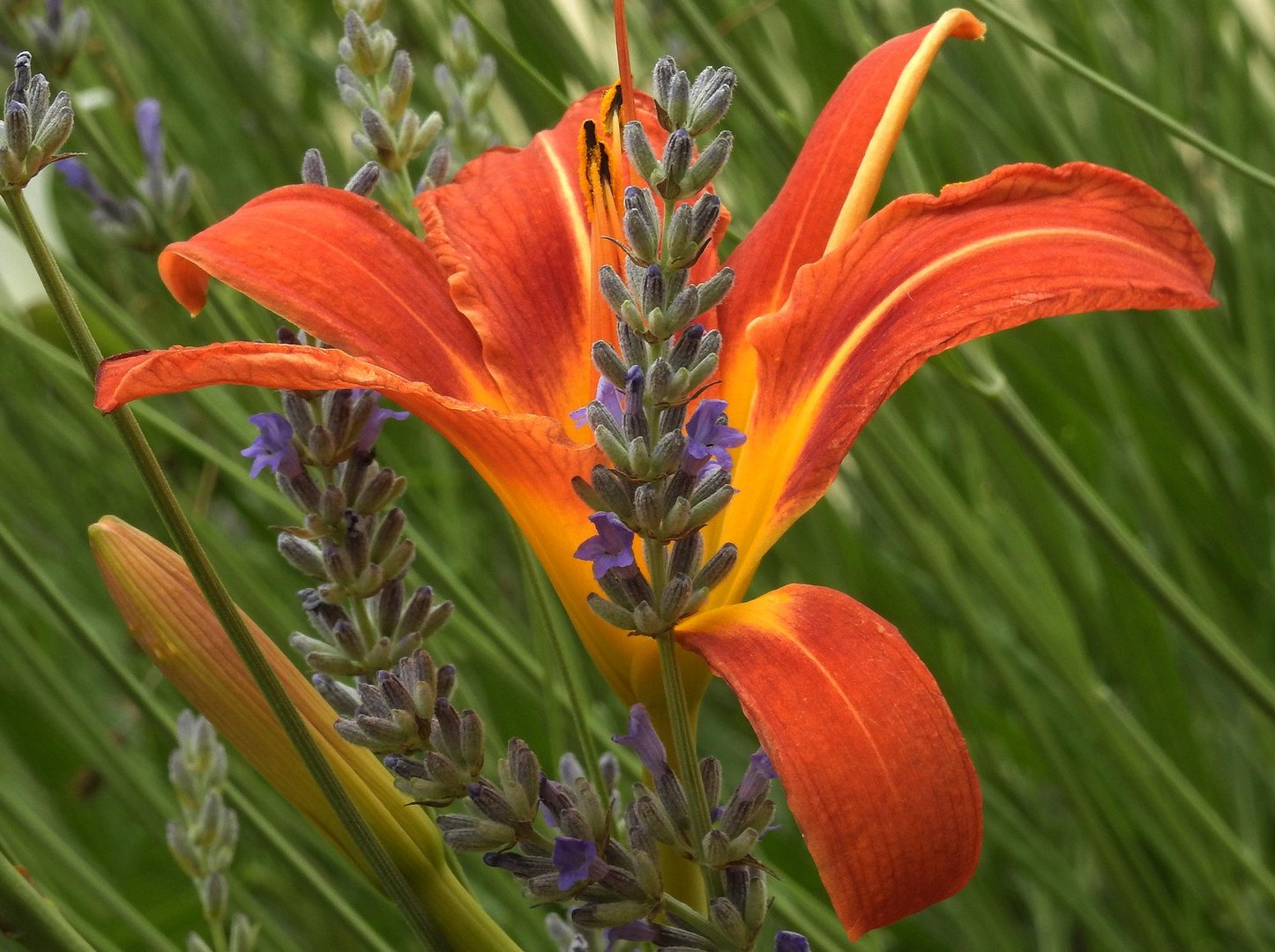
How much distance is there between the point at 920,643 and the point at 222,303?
580mm

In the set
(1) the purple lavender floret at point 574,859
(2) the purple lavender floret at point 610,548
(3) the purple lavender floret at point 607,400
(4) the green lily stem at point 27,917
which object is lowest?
(1) the purple lavender floret at point 574,859

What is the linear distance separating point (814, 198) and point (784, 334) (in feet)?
0.23

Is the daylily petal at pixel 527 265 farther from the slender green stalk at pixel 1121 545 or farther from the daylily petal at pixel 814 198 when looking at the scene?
the slender green stalk at pixel 1121 545

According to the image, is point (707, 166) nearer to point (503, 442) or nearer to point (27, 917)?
point (503, 442)

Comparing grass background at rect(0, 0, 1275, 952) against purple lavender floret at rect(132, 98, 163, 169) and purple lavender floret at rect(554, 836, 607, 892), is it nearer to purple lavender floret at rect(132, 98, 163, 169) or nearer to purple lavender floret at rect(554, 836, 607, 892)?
purple lavender floret at rect(132, 98, 163, 169)

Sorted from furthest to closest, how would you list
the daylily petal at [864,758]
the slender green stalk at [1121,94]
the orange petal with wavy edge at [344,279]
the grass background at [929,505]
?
the grass background at [929,505], the slender green stalk at [1121,94], the orange petal with wavy edge at [344,279], the daylily petal at [864,758]

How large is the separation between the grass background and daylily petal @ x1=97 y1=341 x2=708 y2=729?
0.62 feet

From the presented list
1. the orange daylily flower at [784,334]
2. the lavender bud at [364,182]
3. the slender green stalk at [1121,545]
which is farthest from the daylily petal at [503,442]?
the slender green stalk at [1121,545]

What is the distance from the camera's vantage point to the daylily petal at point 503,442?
314mm

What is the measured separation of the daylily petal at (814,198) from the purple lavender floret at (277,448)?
0.46 feet

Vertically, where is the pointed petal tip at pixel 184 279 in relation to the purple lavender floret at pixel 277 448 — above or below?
above

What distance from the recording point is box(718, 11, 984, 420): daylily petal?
0.45 meters

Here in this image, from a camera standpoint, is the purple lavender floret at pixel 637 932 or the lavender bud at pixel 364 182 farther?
the lavender bud at pixel 364 182

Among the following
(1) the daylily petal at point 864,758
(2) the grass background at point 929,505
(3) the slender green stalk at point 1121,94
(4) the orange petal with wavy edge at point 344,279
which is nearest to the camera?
(1) the daylily petal at point 864,758
